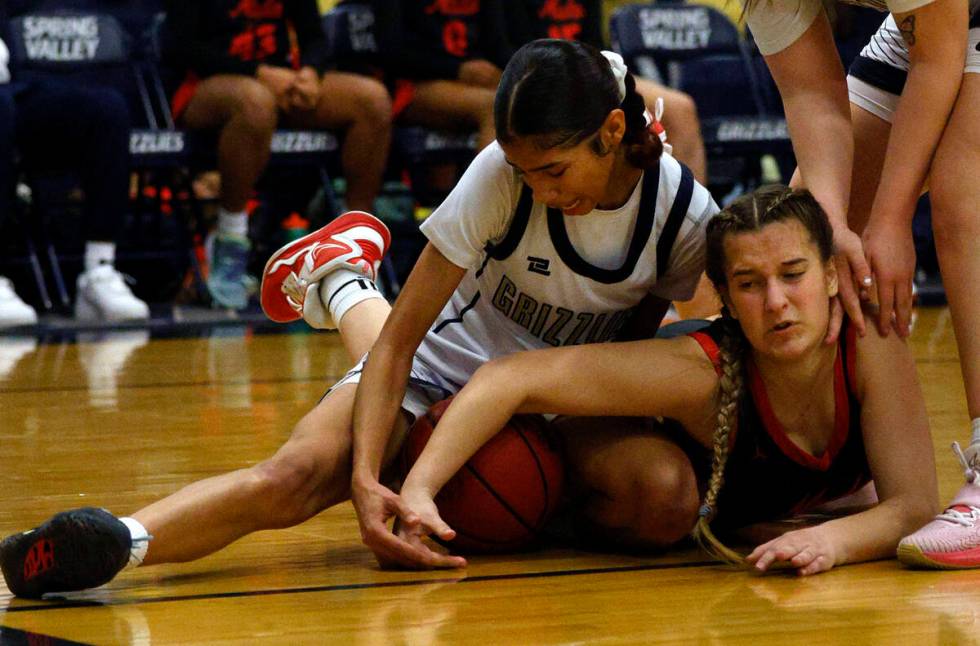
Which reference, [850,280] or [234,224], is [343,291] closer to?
[850,280]

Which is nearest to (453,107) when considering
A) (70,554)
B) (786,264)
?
(786,264)

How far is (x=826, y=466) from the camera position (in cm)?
231

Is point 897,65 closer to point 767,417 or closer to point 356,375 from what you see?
point 767,417

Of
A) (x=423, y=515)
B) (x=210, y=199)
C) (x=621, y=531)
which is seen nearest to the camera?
(x=423, y=515)

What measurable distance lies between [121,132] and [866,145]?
3454 millimetres

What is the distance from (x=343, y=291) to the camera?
294 cm

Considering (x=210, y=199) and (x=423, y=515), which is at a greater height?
(x=423, y=515)

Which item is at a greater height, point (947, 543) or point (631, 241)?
point (631, 241)

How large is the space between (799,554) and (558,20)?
14.4 ft

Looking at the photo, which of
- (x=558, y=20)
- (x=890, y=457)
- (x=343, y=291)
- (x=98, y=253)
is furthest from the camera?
(x=558, y=20)

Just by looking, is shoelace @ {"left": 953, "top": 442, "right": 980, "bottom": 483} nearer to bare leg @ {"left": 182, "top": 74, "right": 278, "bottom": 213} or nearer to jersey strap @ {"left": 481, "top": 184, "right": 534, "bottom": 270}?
jersey strap @ {"left": 481, "top": 184, "right": 534, "bottom": 270}

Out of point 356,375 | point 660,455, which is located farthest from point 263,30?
point 660,455

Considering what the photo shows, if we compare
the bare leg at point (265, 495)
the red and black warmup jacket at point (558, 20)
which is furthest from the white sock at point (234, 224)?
the bare leg at point (265, 495)

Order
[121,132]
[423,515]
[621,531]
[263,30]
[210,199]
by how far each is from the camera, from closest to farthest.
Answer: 1. [423,515]
2. [621,531]
3. [121,132]
4. [263,30]
5. [210,199]
